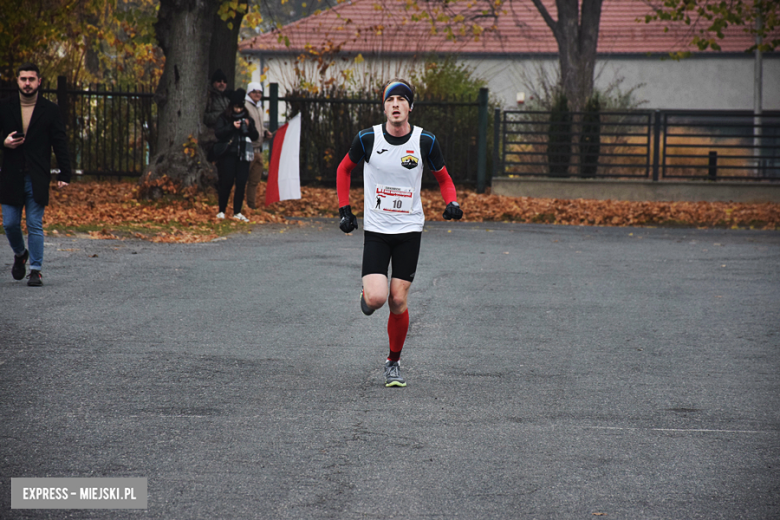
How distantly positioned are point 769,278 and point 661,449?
679 centimetres

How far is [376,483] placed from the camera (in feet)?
12.9

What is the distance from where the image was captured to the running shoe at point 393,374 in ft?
18.5

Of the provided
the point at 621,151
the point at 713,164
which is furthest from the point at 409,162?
the point at 713,164

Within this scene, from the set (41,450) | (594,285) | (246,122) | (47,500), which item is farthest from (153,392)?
(246,122)

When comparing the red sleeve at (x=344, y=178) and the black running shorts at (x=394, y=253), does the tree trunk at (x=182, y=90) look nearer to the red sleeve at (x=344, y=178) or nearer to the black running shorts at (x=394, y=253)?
the red sleeve at (x=344, y=178)

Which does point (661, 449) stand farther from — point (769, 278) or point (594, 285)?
point (769, 278)

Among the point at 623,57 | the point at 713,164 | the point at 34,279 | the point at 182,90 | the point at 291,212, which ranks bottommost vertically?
the point at 34,279

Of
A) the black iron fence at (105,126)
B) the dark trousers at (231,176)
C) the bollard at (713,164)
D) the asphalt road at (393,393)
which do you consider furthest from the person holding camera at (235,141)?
the bollard at (713,164)

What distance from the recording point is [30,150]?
28.0ft

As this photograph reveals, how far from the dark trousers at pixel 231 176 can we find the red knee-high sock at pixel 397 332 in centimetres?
900

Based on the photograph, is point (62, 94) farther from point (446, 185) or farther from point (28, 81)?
point (446, 185)

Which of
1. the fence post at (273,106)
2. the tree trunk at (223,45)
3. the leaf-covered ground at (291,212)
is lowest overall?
the leaf-covered ground at (291,212)

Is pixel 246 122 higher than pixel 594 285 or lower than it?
higher

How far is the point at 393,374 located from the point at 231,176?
9268mm
